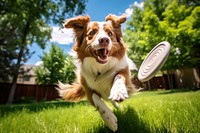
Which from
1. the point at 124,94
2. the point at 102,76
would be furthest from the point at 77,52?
the point at 124,94

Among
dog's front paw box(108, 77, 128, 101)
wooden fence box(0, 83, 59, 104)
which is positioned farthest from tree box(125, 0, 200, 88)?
dog's front paw box(108, 77, 128, 101)

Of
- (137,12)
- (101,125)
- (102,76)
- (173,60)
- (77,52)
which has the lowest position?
(101,125)

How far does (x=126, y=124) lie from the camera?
324 centimetres

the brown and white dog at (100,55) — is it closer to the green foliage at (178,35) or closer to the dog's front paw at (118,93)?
the dog's front paw at (118,93)

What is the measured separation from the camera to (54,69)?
30.1 meters

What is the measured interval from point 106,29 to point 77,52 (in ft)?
2.58

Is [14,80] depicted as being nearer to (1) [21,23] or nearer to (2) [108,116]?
(1) [21,23]

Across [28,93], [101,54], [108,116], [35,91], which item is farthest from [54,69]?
[108,116]

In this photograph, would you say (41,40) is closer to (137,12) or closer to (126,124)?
(137,12)

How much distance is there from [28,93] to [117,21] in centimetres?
2443

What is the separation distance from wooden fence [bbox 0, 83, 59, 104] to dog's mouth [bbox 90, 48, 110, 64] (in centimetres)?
2238

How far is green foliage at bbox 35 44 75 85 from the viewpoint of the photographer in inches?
1156

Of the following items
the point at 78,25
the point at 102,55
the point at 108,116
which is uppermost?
the point at 78,25

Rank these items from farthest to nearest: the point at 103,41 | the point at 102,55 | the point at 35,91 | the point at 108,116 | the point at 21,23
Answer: the point at 35,91 < the point at 21,23 < the point at 102,55 < the point at 103,41 < the point at 108,116
